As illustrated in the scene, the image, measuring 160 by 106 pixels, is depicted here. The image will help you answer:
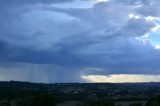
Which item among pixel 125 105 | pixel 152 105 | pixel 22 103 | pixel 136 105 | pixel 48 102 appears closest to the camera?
pixel 152 105

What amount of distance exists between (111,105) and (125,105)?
148ft

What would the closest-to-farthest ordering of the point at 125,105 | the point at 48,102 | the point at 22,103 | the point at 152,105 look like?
the point at 152,105
the point at 48,102
the point at 22,103
the point at 125,105

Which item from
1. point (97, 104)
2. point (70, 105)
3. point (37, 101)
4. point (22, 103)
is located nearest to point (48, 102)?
point (37, 101)

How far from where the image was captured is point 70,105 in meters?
182

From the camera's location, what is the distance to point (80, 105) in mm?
175750

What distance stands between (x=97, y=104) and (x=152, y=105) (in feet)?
58.9

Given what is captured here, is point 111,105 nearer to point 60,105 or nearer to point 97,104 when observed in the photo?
point 97,104

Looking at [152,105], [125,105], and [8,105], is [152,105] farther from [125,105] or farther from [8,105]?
[8,105]

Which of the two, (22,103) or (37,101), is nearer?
(37,101)

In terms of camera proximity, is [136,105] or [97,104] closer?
[97,104]

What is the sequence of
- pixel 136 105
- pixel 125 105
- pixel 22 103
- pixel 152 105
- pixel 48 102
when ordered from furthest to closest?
pixel 125 105 < pixel 22 103 < pixel 136 105 < pixel 48 102 < pixel 152 105

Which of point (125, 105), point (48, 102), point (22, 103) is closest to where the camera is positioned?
point (48, 102)

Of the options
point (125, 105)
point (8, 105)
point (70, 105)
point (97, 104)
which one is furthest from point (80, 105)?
point (97, 104)

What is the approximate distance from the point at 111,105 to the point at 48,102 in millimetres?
22020
